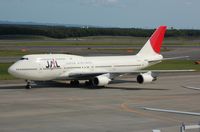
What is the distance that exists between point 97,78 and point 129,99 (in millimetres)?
7915

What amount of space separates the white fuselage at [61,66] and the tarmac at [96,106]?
4.22 ft

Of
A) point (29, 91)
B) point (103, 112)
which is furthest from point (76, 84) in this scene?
point (103, 112)

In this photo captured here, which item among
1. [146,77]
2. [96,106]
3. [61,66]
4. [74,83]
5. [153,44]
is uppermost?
[153,44]

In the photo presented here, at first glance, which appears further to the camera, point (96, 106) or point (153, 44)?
point (153, 44)

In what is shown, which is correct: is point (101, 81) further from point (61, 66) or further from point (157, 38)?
point (157, 38)

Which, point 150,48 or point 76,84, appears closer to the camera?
point 76,84

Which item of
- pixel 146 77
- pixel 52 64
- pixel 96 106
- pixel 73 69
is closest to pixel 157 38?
pixel 146 77

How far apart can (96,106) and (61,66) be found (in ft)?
40.3

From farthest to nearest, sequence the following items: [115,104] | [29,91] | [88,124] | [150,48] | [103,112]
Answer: [150,48] < [29,91] < [115,104] < [103,112] < [88,124]

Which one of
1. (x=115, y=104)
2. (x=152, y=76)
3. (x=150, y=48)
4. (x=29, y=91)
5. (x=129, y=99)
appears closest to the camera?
(x=115, y=104)

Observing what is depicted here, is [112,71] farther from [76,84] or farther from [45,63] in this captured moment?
[45,63]

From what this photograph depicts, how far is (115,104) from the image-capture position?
112ft

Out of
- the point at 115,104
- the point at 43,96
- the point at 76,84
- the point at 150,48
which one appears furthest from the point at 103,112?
the point at 150,48

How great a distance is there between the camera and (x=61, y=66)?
147 feet
